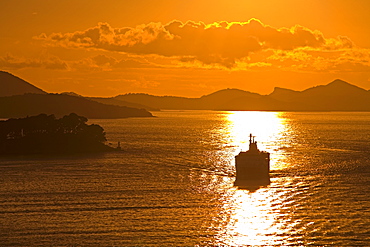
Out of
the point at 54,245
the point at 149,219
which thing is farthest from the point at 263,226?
the point at 54,245

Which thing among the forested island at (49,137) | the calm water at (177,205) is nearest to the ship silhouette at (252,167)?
the calm water at (177,205)

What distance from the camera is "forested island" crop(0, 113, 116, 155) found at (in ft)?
503

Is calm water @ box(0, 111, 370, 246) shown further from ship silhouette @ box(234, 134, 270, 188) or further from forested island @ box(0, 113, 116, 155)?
forested island @ box(0, 113, 116, 155)

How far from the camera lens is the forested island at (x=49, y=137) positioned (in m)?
153

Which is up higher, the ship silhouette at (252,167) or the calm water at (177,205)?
the ship silhouette at (252,167)

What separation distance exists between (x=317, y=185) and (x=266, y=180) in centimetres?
853

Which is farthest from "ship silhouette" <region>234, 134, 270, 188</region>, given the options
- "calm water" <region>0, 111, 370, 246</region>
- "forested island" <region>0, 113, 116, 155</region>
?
"forested island" <region>0, 113, 116, 155</region>

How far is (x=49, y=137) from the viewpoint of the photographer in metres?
160

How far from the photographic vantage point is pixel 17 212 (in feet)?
236

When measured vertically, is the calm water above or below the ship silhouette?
below

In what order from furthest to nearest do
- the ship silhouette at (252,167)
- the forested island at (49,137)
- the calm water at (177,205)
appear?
the forested island at (49,137)
the ship silhouette at (252,167)
the calm water at (177,205)

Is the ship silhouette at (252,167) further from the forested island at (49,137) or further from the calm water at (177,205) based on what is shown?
the forested island at (49,137)

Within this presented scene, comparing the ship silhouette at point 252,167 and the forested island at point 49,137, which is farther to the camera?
the forested island at point 49,137

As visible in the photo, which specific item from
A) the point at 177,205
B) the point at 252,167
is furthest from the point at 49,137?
the point at 177,205
